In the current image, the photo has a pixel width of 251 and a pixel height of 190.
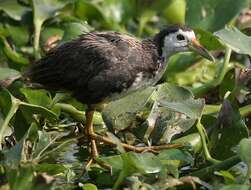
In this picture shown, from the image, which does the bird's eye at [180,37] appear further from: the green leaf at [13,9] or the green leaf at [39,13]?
the green leaf at [13,9]

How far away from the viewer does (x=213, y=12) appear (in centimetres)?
579

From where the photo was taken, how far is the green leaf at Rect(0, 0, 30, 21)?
622 centimetres

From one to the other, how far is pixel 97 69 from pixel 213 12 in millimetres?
1162

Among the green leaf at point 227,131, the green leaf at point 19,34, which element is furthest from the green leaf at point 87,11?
the green leaf at point 227,131

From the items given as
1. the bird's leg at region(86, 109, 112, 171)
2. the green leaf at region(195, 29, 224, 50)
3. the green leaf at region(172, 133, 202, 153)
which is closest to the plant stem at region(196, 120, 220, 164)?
the green leaf at region(172, 133, 202, 153)

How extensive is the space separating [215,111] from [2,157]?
1.41m

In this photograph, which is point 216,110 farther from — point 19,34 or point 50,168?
point 19,34

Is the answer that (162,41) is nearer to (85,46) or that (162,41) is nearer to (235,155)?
(85,46)

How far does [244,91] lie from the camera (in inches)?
215

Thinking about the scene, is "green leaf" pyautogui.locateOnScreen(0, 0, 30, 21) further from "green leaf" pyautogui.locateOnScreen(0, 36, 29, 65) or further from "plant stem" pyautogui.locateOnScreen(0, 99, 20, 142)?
"plant stem" pyautogui.locateOnScreen(0, 99, 20, 142)

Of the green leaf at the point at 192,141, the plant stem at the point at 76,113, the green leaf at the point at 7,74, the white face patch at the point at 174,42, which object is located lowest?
the plant stem at the point at 76,113

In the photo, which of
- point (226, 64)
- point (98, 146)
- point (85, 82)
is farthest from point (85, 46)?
point (226, 64)

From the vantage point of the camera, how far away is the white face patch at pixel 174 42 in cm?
529

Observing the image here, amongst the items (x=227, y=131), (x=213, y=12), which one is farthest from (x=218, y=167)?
(x=213, y=12)
